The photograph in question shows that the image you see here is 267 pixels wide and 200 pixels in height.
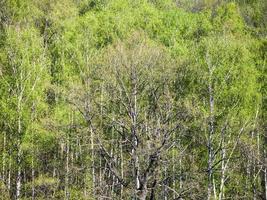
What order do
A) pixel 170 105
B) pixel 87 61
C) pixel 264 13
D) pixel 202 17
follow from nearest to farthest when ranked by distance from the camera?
pixel 170 105, pixel 87 61, pixel 202 17, pixel 264 13

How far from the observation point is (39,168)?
3497 cm

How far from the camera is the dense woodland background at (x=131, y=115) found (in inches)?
942

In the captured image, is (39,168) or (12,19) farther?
(12,19)

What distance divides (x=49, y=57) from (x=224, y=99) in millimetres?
15759

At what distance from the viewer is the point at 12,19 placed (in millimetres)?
41750

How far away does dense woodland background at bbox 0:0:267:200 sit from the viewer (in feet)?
78.5

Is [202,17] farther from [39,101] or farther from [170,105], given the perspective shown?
[170,105]

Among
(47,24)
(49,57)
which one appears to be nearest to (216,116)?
(49,57)

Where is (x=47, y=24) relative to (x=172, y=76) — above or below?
above

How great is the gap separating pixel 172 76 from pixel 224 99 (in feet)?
11.3

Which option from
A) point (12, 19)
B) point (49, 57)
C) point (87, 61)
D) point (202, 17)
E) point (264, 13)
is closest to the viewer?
point (87, 61)

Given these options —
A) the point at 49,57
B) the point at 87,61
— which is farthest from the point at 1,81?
the point at 49,57

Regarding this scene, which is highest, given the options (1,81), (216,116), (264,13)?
(264,13)

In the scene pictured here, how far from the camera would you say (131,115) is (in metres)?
22.5
